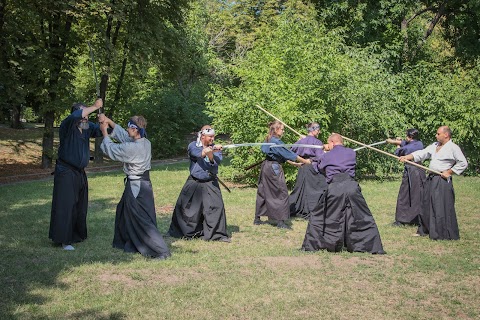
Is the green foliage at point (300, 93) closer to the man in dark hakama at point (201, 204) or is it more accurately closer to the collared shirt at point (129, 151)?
the man in dark hakama at point (201, 204)

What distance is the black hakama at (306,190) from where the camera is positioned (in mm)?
11453

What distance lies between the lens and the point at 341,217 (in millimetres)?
8156

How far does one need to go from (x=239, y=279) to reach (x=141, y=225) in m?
1.92

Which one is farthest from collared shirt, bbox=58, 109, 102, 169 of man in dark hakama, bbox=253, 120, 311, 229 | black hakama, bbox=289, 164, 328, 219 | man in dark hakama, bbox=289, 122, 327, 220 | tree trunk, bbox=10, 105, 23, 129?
tree trunk, bbox=10, 105, 23, 129

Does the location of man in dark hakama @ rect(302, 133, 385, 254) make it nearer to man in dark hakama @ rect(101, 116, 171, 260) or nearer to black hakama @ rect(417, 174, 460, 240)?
black hakama @ rect(417, 174, 460, 240)

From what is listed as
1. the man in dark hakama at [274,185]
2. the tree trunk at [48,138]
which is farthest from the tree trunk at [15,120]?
the man in dark hakama at [274,185]

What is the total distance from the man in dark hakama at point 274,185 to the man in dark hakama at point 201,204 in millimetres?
1639

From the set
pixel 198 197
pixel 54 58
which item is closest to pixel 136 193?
pixel 198 197

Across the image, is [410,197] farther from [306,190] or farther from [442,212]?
[306,190]

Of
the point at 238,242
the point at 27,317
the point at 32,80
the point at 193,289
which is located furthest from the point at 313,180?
the point at 32,80

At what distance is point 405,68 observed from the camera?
941 inches

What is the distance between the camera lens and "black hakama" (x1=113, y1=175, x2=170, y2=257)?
758 cm

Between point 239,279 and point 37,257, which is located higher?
point 239,279

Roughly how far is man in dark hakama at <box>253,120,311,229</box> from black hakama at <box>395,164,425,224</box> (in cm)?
225
